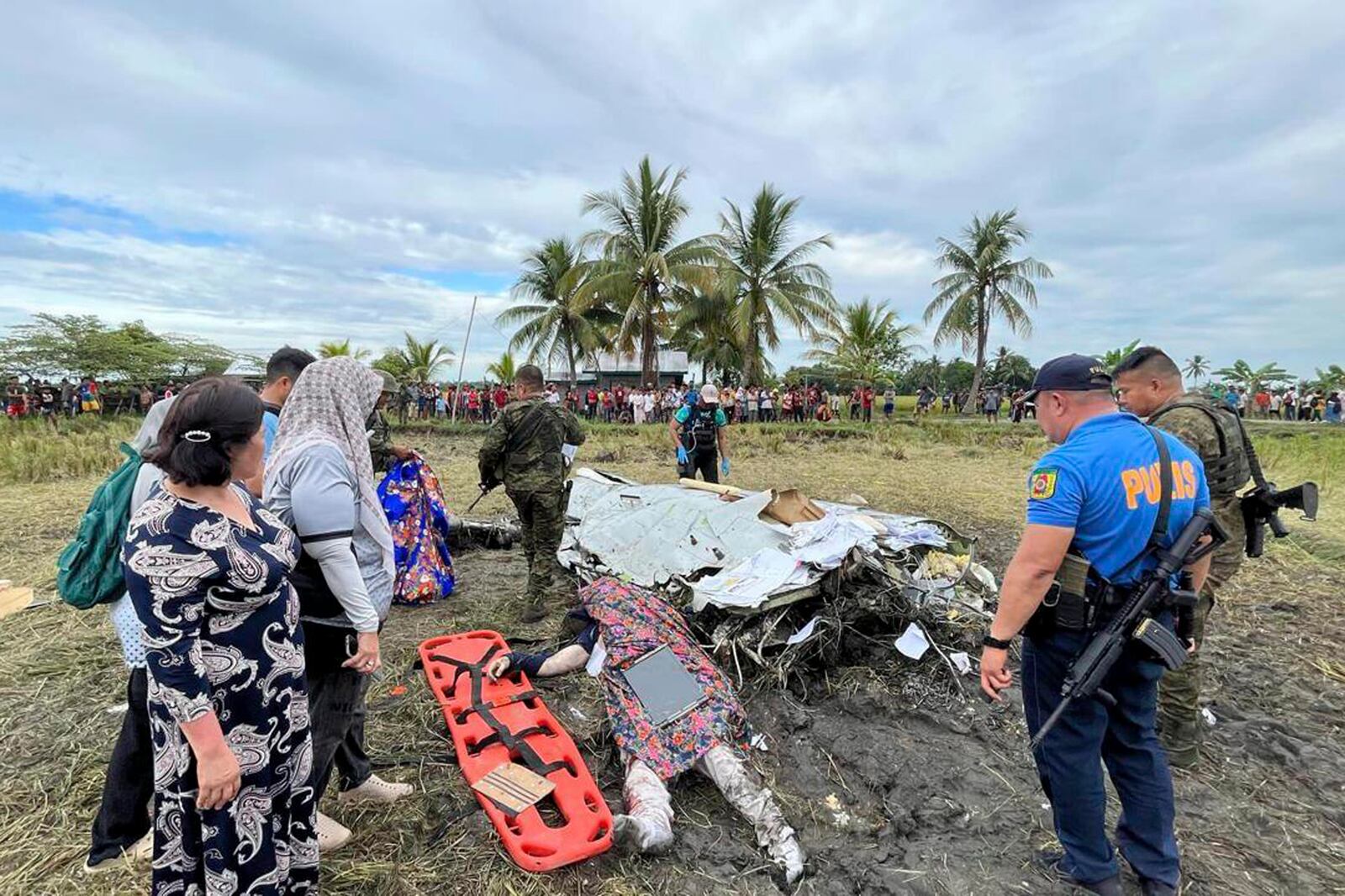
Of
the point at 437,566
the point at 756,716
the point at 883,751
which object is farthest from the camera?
the point at 437,566

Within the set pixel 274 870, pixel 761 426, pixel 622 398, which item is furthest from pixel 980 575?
pixel 622 398

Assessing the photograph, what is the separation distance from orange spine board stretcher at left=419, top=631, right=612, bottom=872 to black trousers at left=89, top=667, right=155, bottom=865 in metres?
1.14

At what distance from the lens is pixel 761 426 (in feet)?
61.5

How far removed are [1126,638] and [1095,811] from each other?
628 mm

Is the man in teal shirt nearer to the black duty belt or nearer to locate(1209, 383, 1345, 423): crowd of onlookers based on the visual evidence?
the black duty belt

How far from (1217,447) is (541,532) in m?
4.17

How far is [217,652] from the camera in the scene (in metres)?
1.60

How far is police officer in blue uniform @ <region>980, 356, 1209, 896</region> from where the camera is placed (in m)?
2.06

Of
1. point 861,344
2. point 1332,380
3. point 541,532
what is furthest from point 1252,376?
point 541,532

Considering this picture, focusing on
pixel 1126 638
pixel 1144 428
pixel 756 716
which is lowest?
pixel 756 716

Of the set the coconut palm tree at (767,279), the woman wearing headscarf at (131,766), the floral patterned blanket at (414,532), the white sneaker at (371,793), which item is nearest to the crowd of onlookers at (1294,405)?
the coconut palm tree at (767,279)

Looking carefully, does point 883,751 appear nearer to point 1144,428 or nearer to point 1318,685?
point 1144,428

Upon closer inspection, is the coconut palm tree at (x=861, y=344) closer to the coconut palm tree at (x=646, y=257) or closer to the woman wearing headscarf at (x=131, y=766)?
the coconut palm tree at (x=646, y=257)

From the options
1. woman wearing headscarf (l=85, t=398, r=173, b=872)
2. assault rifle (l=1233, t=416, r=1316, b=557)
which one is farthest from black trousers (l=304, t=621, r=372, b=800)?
assault rifle (l=1233, t=416, r=1316, b=557)
